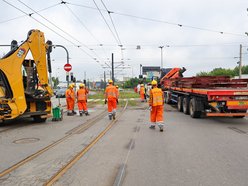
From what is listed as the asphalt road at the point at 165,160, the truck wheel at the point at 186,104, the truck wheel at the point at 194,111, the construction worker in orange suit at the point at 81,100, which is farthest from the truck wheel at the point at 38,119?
the truck wheel at the point at 186,104

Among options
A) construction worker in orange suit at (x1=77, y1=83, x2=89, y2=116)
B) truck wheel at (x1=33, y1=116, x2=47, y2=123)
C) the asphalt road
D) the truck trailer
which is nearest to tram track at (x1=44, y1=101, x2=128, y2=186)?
the asphalt road

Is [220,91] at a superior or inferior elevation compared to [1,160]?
superior

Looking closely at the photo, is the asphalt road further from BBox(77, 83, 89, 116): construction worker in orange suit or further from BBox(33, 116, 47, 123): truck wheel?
BBox(77, 83, 89, 116): construction worker in orange suit

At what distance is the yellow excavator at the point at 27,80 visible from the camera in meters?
11.1

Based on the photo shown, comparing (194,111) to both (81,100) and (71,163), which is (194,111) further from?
(71,163)

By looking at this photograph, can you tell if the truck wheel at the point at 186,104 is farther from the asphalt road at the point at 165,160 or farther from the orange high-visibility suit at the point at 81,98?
the asphalt road at the point at 165,160

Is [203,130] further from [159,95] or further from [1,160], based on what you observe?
[1,160]

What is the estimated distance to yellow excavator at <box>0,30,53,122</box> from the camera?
1113 centimetres

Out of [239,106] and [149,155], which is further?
[239,106]

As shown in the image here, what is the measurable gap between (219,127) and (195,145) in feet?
11.7

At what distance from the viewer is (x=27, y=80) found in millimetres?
12562

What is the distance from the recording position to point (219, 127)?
35.0 ft

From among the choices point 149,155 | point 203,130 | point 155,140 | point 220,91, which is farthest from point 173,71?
point 149,155

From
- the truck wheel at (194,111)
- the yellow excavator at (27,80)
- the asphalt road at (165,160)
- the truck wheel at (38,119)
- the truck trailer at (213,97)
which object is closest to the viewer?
the asphalt road at (165,160)
